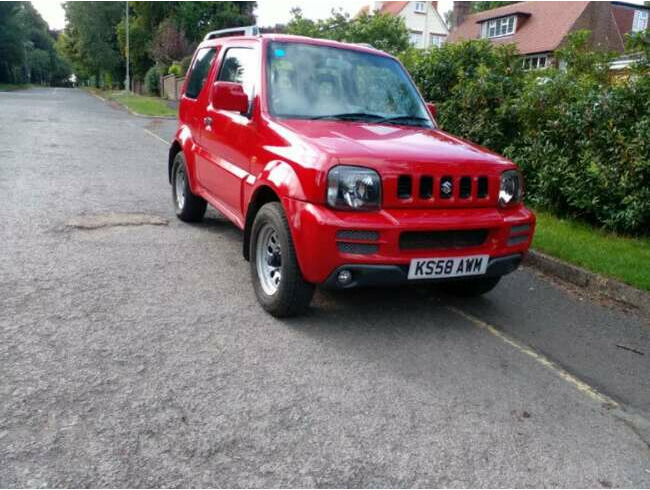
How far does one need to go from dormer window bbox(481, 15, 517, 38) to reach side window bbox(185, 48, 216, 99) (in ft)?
127

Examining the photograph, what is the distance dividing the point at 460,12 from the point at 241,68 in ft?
157

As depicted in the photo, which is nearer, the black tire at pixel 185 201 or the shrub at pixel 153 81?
the black tire at pixel 185 201

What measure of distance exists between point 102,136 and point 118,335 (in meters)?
12.9

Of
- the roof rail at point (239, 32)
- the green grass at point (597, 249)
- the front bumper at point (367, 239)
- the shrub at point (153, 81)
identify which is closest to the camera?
the front bumper at point (367, 239)

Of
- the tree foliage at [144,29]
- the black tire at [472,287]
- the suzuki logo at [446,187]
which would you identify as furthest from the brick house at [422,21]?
the suzuki logo at [446,187]

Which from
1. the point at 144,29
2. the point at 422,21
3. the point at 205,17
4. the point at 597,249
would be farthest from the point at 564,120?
the point at 422,21

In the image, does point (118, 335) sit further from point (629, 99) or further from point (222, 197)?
point (629, 99)

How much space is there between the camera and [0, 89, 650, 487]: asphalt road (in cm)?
260

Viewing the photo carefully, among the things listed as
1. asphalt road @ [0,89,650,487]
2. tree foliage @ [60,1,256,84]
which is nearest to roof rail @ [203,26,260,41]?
asphalt road @ [0,89,650,487]

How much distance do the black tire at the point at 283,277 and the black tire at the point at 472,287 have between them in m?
1.40

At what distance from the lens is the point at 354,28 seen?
19703mm

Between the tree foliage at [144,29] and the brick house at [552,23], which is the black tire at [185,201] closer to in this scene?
the brick house at [552,23]

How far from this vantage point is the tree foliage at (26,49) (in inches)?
2414

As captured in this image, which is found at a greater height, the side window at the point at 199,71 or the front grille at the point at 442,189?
the side window at the point at 199,71
